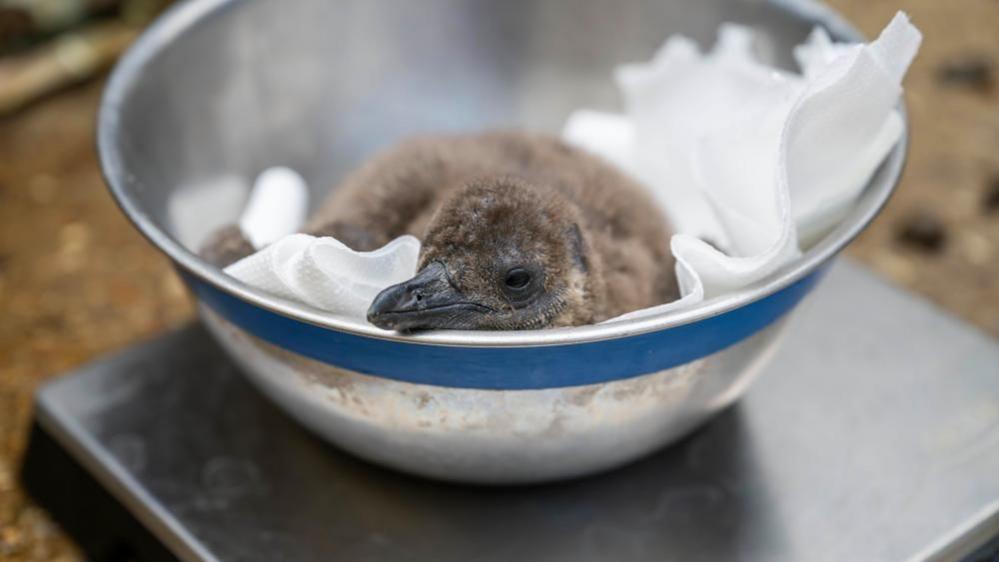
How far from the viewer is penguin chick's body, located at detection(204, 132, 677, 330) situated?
1204 mm

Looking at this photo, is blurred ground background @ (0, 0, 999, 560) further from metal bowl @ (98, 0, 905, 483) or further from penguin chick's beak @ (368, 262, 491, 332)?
penguin chick's beak @ (368, 262, 491, 332)

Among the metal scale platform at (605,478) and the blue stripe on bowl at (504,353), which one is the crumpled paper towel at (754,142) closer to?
the blue stripe on bowl at (504,353)

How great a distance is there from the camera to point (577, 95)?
2.08 meters

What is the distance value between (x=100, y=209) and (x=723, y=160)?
1.61 meters

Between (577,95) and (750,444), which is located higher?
(577,95)

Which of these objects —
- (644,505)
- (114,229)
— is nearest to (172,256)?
(644,505)

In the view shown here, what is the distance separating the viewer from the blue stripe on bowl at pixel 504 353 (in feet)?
3.82

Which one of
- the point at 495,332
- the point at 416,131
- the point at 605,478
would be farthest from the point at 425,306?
the point at 416,131

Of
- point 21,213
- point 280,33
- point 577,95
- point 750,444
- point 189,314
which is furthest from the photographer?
point 21,213

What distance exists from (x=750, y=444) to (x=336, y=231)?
603 millimetres

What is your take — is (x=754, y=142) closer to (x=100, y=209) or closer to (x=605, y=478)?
(x=605, y=478)

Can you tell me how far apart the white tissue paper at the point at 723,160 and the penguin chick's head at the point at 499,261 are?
7 cm

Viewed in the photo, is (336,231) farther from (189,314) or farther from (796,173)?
(189,314)

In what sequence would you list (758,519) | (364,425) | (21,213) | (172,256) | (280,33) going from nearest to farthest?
(172,256), (364,425), (758,519), (280,33), (21,213)
